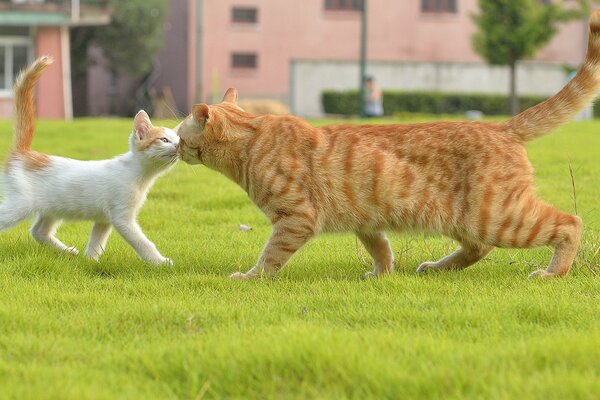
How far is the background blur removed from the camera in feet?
135

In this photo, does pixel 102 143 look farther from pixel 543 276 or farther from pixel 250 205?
pixel 543 276

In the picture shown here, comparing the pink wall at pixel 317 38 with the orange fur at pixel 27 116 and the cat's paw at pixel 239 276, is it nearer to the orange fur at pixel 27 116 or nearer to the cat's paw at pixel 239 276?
the orange fur at pixel 27 116

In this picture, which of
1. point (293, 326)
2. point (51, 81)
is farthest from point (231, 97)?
point (51, 81)

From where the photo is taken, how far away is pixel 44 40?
3509 centimetres

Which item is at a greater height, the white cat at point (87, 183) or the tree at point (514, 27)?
the tree at point (514, 27)

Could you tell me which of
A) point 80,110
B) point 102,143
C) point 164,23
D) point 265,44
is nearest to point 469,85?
point 265,44

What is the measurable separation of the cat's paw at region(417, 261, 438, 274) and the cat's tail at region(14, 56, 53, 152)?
2.80 metres

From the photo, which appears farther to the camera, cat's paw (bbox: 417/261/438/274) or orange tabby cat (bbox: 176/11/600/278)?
cat's paw (bbox: 417/261/438/274)

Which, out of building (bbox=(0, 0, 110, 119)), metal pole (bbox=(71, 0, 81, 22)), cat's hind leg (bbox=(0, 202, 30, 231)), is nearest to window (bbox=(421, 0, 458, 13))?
building (bbox=(0, 0, 110, 119))

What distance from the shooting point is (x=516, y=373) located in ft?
11.7

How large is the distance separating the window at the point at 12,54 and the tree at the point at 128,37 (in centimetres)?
528

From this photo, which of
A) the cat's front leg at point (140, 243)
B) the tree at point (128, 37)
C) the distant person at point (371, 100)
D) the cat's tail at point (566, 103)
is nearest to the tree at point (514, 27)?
the distant person at point (371, 100)

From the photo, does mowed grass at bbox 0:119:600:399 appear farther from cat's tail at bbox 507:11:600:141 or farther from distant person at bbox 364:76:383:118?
distant person at bbox 364:76:383:118

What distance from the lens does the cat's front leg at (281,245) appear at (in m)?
5.55
